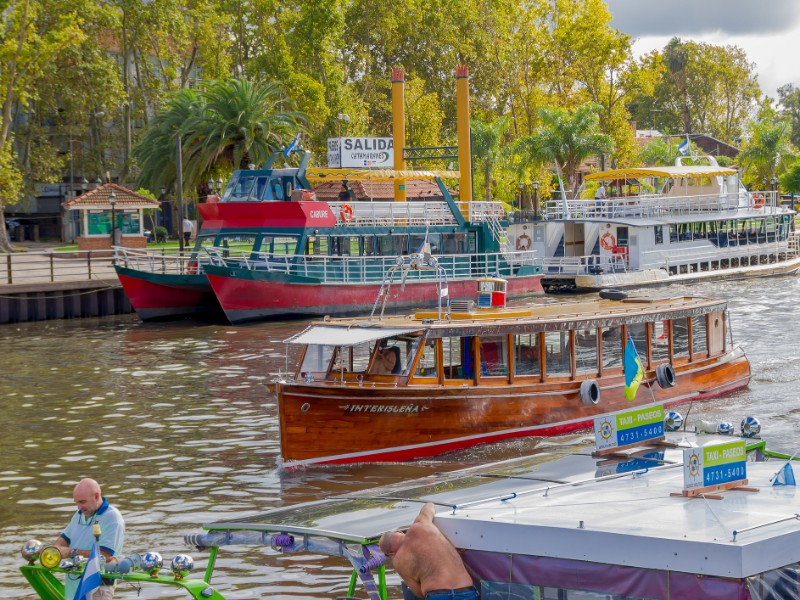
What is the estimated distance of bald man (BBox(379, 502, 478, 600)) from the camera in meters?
8.31

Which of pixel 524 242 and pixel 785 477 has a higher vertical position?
pixel 524 242

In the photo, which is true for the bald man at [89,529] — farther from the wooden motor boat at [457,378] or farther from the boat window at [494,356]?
the boat window at [494,356]

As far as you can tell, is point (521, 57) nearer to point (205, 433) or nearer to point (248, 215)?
point (248, 215)

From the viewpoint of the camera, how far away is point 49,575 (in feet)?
33.6

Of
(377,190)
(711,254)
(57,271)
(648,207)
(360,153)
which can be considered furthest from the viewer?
(377,190)

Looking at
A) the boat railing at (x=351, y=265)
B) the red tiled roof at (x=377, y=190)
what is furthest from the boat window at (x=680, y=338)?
the red tiled roof at (x=377, y=190)

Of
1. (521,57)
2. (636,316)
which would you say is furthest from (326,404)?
(521,57)

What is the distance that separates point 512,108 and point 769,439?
6669cm

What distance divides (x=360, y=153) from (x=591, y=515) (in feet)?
142

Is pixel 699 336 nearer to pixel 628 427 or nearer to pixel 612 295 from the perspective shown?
pixel 612 295

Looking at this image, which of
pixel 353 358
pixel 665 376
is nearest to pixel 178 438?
pixel 353 358

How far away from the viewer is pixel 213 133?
56.4 meters

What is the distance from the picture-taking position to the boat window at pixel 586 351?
67.8 feet

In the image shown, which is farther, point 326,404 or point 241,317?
point 241,317
